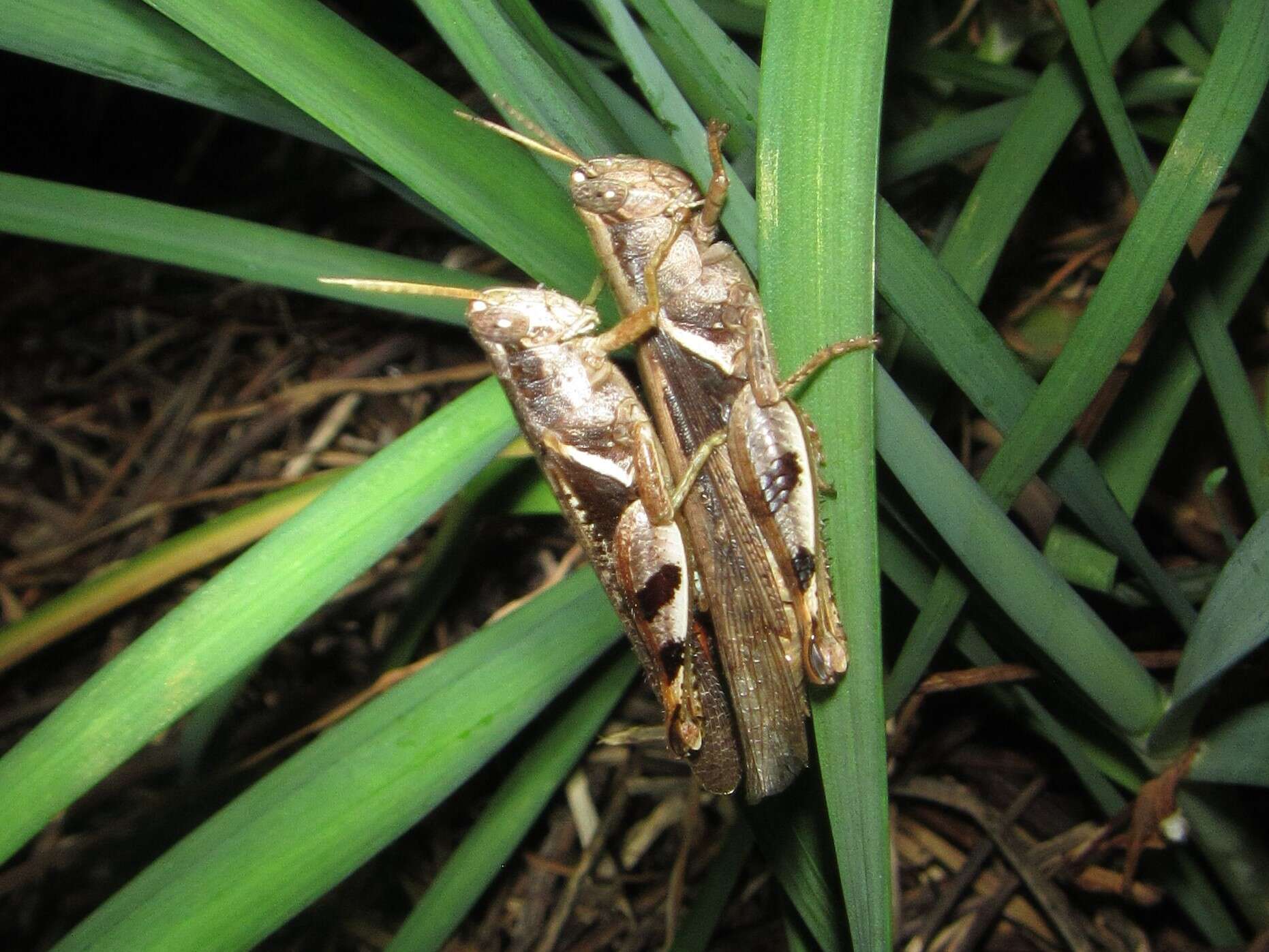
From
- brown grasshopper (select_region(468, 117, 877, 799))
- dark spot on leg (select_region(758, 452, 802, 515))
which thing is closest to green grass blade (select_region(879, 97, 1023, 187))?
brown grasshopper (select_region(468, 117, 877, 799))

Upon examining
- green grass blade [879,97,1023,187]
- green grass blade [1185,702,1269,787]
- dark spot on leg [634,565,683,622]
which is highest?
green grass blade [879,97,1023,187]

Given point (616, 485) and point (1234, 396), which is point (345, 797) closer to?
point (616, 485)

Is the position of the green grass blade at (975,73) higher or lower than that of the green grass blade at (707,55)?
higher

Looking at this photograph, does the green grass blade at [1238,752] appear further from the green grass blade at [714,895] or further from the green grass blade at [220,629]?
the green grass blade at [220,629]

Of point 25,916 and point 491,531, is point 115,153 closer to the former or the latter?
point 491,531

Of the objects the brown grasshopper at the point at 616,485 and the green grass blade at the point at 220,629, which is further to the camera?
the brown grasshopper at the point at 616,485

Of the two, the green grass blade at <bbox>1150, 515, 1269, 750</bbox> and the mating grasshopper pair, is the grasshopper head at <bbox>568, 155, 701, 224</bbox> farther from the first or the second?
the green grass blade at <bbox>1150, 515, 1269, 750</bbox>

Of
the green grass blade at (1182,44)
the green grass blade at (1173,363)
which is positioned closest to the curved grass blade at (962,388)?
the green grass blade at (1173,363)

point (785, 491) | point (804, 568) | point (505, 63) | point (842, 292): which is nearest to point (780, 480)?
point (785, 491)
